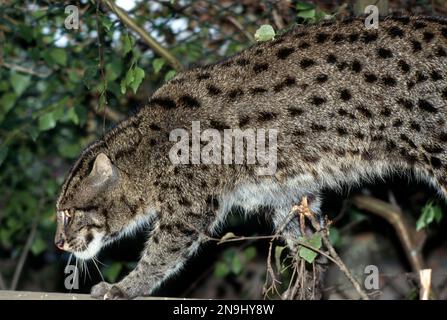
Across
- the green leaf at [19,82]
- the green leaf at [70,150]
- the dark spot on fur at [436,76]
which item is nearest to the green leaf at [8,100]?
the green leaf at [19,82]

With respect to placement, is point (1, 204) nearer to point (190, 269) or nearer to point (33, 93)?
point (33, 93)

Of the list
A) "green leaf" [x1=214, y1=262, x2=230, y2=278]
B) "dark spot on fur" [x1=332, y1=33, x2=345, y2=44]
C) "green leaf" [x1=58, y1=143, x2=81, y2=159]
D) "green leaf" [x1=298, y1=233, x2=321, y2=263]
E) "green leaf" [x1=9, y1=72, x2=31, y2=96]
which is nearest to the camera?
"green leaf" [x1=298, y1=233, x2=321, y2=263]

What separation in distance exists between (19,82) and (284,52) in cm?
284

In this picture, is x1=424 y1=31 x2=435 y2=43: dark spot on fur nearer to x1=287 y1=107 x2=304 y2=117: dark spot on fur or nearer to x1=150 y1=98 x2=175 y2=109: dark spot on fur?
x1=287 y1=107 x2=304 y2=117: dark spot on fur

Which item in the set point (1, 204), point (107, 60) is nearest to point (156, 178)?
point (107, 60)

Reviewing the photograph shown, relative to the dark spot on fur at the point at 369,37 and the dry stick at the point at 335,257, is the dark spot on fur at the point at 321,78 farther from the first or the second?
the dry stick at the point at 335,257

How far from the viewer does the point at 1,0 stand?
26.6 ft

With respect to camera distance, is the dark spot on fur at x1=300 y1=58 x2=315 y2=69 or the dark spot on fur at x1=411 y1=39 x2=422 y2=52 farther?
the dark spot on fur at x1=300 y1=58 x2=315 y2=69

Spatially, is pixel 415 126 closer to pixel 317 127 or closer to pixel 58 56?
pixel 317 127

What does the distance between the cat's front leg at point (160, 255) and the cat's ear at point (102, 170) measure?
0.56 m

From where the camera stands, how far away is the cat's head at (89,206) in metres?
6.89

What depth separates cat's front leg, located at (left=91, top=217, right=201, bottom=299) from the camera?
664 centimetres

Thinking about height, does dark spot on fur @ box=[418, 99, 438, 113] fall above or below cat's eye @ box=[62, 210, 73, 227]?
above

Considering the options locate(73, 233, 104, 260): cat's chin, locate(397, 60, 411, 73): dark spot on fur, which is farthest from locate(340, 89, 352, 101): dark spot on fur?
locate(73, 233, 104, 260): cat's chin
